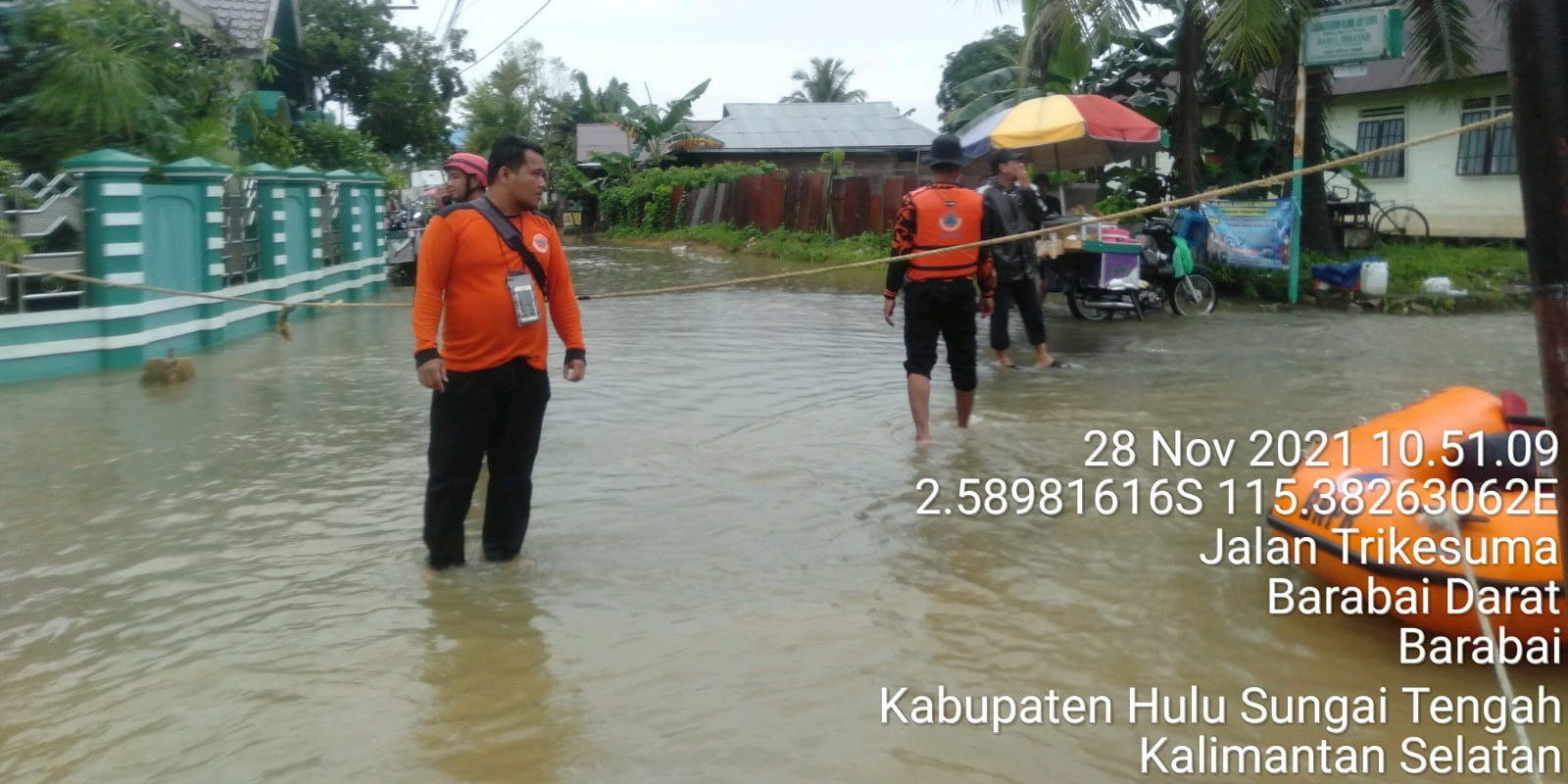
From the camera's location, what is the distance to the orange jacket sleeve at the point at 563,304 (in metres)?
5.28

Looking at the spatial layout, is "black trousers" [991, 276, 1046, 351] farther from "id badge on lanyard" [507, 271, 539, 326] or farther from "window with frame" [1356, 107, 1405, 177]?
"window with frame" [1356, 107, 1405, 177]

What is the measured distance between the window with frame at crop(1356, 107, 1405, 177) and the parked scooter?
10.8 metres

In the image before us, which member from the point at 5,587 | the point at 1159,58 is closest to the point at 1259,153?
the point at 1159,58

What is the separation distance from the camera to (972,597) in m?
4.93

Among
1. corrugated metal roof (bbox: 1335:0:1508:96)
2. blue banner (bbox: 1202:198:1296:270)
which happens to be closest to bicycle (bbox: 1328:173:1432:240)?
corrugated metal roof (bbox: 1335:0:1508:96)

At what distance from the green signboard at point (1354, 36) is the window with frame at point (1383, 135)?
1053 cm

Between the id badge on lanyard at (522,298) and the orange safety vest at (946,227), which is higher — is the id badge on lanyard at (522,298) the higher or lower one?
the lower one

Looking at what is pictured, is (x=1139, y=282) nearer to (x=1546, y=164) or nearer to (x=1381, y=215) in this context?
(x=1381, y=215)

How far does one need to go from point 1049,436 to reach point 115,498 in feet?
16.2

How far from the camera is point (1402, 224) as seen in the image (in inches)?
885

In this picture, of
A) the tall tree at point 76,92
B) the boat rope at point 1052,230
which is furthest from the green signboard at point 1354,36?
the tall tree at point 76,92

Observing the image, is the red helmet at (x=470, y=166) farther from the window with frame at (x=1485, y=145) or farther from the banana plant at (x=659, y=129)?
the banana plant at (x=659, y=129)

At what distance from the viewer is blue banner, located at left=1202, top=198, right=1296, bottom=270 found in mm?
14922

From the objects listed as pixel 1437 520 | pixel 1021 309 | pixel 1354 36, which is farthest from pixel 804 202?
pixel 1437 520
